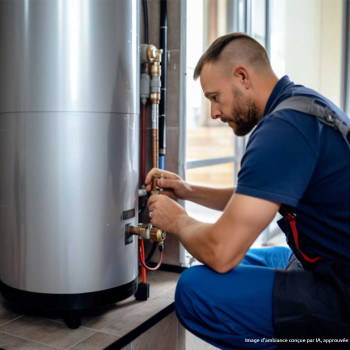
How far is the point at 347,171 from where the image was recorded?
3.14ft

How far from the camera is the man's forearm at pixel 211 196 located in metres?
1.43

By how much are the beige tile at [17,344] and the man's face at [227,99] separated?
2.50 ft

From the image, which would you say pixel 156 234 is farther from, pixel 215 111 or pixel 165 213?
pixel 215 111

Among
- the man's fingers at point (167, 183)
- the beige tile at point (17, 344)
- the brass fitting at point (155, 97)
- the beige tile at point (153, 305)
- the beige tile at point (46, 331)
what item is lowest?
the beige tile at point (153, 305)

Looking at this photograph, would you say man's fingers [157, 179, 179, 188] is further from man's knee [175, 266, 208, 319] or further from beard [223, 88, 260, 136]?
man's knee [175, 266, 208, 319]

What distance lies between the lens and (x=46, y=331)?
3.73 ft

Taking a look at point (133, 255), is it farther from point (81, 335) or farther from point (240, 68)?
point (240, 68)

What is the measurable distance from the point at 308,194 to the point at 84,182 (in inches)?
21.6

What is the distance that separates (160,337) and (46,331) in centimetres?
33

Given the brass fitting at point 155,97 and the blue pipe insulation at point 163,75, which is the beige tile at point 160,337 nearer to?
the blue pipe insulation at point 163,75

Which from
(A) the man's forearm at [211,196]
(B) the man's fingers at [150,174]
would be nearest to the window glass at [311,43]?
(A) the man's forearm at [211,196]

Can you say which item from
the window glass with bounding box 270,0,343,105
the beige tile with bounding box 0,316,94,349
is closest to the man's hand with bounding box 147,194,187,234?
the beige tile with bounding box 0,316,94,349

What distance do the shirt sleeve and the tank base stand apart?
52 cm

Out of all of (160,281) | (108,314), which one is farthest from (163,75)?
(108,314)
